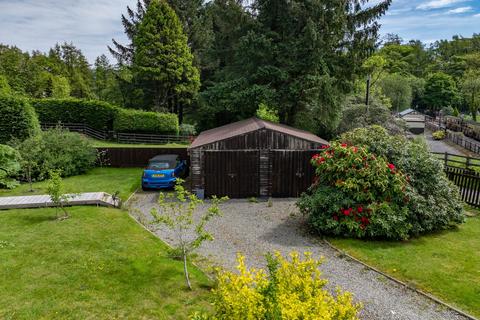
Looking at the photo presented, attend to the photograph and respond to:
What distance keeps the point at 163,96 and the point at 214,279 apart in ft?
101

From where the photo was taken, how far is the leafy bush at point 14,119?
21.4 meters

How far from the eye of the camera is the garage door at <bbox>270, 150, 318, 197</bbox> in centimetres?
1491

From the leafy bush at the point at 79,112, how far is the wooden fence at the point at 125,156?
1163 cm

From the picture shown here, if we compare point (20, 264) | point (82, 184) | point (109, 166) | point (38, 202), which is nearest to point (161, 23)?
point (109, 166)

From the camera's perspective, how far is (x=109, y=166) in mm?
21656

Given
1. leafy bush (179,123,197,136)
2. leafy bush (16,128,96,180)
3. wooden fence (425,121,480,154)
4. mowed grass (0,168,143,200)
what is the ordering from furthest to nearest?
leafy bush (179,123,197,136) < wooden fence (425,121,480,154) < leafy bush (16,128,96,180) < mowed grass (0,168,143,200)

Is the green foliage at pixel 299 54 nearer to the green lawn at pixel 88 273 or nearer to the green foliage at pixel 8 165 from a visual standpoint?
the green foliage at pixel 8 165

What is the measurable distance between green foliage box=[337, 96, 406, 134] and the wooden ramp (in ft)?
57.0

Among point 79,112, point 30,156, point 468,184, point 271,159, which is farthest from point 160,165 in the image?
point 79,112

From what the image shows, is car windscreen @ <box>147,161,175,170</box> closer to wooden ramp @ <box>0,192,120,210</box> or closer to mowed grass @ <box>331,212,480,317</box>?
wooden ramp @ <box>0,192,120,210</box>

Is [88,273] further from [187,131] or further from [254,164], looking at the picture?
[187,131]

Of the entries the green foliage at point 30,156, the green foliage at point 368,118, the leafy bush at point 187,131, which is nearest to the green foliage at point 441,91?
the green foliage at point 368,118

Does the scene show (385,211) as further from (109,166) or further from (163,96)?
(163,96)

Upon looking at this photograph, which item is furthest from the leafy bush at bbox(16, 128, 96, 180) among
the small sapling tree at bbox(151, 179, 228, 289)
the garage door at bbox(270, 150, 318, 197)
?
the garage door at bbox(270, 150, 318, 197)
